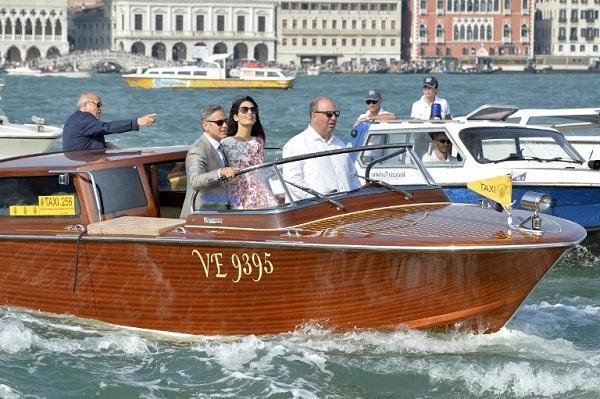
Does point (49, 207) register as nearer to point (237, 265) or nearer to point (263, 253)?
point (237, 265)

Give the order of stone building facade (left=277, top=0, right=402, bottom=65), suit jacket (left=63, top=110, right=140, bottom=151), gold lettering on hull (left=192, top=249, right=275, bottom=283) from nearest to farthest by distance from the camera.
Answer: gold lettering on hull (left=192, top=249, right=275, bottom=283), suit jacket (left=63, top=110, right=140, bottom=151), stone building facade (left=277, top=0, right=402, bottom=65)

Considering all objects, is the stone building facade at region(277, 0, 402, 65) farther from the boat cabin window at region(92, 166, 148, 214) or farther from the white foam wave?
the white foam wave

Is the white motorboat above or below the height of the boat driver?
below

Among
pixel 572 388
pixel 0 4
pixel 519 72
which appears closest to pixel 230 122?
pixel 572 388

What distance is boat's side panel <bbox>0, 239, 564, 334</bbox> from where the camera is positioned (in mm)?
8344

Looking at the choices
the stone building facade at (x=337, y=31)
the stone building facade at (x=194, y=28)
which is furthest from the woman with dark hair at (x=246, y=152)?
the stone building facade at (x=337, y=31)

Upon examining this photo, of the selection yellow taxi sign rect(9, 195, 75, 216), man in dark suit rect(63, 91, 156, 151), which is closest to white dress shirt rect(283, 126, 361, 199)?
yellow taxi sign rect(9, 195, 75, 216)

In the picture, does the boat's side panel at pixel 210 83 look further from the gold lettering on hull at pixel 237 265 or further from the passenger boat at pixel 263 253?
the gold lettering on hull at pixel 237 265

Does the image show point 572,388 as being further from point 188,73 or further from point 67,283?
point 188,73

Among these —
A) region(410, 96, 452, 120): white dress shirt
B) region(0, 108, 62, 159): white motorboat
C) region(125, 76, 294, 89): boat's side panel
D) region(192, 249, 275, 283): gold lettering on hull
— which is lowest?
region(125, 76, 294, 89): boat's side panel

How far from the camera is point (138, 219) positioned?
29.7ft

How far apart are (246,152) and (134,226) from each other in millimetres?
832

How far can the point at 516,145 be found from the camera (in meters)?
13.1

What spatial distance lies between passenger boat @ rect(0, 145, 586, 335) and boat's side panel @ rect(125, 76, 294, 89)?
219 ft
